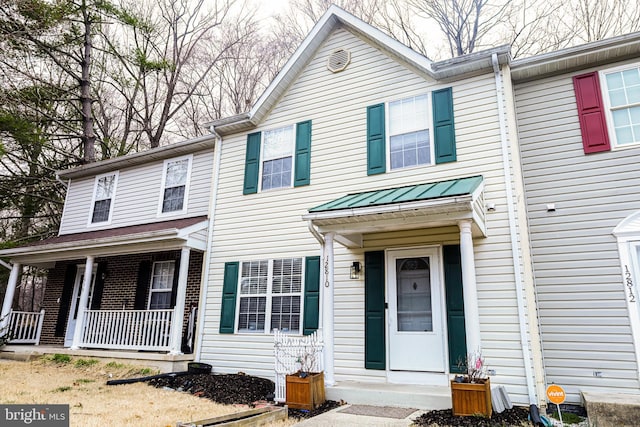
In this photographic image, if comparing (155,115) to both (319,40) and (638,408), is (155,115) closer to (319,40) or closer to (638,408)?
(319,40)

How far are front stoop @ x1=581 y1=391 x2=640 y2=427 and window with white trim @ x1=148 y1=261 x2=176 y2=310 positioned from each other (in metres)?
8.61

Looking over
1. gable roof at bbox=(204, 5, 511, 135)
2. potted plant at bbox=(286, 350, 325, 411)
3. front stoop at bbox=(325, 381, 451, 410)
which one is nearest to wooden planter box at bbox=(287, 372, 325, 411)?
potted plant at bbox=(286, 350, 325, 411)

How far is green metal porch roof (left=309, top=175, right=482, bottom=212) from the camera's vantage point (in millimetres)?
5855

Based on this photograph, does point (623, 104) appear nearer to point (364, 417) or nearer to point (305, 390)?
point (364, 417)

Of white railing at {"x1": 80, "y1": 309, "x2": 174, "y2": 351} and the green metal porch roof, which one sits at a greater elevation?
the green metal porch roof

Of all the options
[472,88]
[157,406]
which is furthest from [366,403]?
[472,88]

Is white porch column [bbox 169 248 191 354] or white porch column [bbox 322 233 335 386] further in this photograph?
white porch column [bbox 169 248 191 354]

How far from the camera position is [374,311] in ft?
23.2

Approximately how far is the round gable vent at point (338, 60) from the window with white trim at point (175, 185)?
4520 millimetres

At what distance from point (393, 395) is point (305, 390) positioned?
4.04 feet

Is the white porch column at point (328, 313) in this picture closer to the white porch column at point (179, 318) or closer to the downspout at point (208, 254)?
the downspout at point (208, 254)

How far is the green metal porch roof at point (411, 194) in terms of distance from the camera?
5.86 metres

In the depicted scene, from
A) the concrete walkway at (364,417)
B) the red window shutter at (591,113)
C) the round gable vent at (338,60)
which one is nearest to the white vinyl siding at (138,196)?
the round gable vent at (338,60)

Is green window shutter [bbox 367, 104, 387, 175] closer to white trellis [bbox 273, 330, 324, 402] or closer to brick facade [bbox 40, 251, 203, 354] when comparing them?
white trellis [bbox 273, 330, 324, 402]
